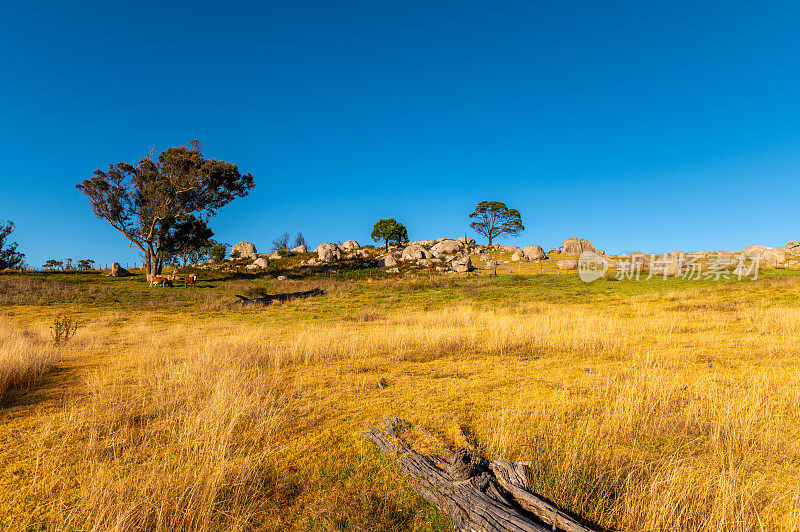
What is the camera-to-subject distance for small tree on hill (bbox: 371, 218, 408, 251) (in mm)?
78938

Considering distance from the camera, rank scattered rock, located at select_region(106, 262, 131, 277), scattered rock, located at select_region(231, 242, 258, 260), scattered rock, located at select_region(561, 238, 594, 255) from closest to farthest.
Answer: scattered rock, located at select_region(106, 262, 131, 277) < scattered rock, located at select_region(231, 242, 258, 260) < scattered rock, located at select_region(561, 238, 594, 255)

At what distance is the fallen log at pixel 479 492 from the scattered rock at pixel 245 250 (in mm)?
70054

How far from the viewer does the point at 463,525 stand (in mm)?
2910

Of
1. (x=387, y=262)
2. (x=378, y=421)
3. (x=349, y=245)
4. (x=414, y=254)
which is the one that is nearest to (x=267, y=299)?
(x=378, y=421)

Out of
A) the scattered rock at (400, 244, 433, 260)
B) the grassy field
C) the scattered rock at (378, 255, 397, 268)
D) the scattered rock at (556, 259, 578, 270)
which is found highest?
the scattered rock at (400, 244, 433, 260)

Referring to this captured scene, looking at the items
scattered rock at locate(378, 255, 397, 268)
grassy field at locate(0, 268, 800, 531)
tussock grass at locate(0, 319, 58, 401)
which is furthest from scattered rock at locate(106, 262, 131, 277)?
tussock grass at locate(0, 319, 58, 401)

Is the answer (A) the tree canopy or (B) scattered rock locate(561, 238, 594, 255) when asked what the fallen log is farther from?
(B) scattered rock locate(561, 238, 594, 255)

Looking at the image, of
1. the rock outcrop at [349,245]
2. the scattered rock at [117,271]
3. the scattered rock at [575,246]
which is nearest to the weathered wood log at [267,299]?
the scattered rock at [117,271]

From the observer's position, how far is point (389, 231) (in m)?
78.6

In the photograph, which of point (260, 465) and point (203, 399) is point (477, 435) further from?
point (203, 399)

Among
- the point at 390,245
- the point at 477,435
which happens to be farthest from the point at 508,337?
the point at 390,245

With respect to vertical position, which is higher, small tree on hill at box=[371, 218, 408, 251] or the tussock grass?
small tree on hill at box=[371, 218, 408, 251]

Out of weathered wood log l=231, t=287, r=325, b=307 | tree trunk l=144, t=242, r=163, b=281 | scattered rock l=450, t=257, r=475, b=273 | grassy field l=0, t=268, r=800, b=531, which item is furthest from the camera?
scattered rock l=450, t=257, r=475, b=273

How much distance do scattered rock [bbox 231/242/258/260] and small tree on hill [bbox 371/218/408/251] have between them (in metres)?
25.0
